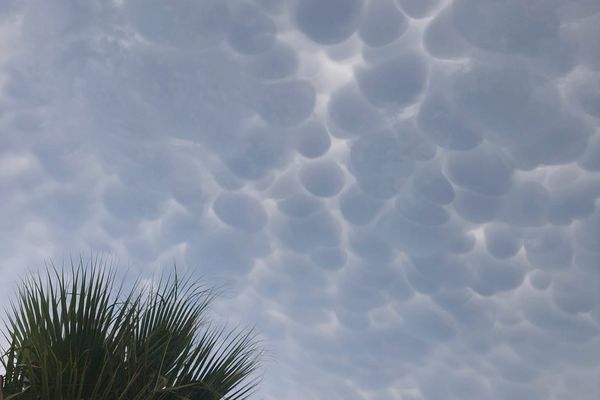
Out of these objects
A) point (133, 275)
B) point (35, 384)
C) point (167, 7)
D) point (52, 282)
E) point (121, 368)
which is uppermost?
point (167, 7)

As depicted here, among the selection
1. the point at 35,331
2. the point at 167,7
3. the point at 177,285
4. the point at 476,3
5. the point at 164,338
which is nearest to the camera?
the point at 35,331

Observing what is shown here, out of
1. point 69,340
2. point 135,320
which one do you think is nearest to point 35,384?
point 69,340

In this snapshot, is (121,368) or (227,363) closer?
(121,368)

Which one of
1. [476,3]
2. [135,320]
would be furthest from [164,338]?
[476,3]

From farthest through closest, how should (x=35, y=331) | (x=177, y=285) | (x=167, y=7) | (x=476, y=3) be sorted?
(x=167, y=7) → (x=476, y=3) → (x=177, y=285) → (x=35, y=331)

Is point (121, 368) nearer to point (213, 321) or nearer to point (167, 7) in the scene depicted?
point (213, 321)

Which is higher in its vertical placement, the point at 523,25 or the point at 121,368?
the point at 523,25
